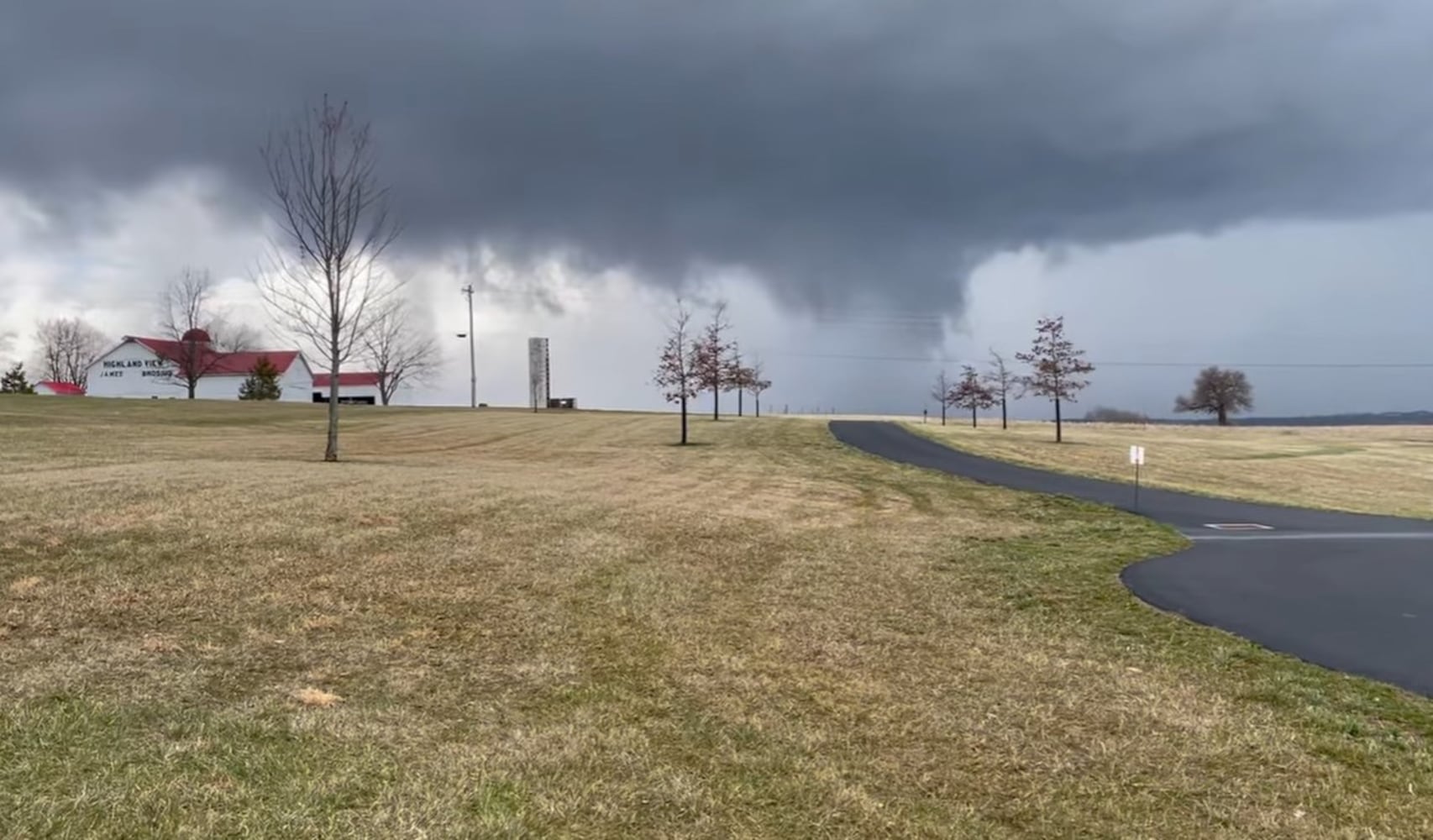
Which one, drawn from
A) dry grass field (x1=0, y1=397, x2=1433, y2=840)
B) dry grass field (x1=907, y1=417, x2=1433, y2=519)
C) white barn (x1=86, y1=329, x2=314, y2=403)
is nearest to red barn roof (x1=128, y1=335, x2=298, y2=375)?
white barn (x1=86, y1=329, x2=314, y2=403)

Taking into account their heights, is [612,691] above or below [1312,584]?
above

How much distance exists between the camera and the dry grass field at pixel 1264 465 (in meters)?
23.4

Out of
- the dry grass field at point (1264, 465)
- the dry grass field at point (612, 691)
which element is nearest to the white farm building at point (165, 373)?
the dry grass field at point (1264, 465)

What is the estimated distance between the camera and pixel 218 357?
261ft

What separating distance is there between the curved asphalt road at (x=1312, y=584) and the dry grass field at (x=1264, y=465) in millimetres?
4459

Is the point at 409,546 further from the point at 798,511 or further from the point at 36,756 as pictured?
the point at 798,511

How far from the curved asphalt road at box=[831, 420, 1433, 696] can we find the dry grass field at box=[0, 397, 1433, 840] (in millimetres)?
601

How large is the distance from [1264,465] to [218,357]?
268ft

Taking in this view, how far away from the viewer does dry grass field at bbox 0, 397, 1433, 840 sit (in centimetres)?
381

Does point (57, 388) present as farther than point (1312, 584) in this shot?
Yes

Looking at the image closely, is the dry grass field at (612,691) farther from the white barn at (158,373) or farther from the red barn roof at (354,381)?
the red barn roof at (354,381)

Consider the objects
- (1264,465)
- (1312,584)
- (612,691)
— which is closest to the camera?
(612,691)

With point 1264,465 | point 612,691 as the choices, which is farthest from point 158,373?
point 612,691

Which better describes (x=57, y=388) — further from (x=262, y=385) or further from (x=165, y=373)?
(x=262, y=385)
